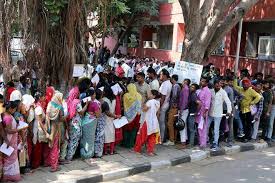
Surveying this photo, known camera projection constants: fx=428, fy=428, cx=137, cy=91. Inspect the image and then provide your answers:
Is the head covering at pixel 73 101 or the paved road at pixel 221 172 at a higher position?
the head covering at pixel 73 101

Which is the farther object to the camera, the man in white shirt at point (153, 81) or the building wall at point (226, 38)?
the building wall at point (226, 38)

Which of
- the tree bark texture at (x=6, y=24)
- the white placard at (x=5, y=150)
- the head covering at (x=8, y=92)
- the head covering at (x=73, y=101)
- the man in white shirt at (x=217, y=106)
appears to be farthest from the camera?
the man in white shirt at (x=217, y=106)

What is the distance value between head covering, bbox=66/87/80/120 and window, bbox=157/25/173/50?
18424mm

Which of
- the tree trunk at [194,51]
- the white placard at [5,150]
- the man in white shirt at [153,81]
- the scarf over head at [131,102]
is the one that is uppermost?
the tree trunk at [194,51]

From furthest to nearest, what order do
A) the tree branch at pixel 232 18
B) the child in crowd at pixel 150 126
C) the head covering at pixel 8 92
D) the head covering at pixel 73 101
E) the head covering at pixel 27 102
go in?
the tree branch at pixel 232 18 → the child in crowd at pixel 150 126 → the head covering at pixel 8 92 → the head covering at pixel 73 101 → the head covering at pixel 27 102

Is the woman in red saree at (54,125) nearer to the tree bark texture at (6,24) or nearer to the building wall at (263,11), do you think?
the tree bark texture at (6,24)

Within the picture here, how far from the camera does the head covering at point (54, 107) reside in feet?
24.5

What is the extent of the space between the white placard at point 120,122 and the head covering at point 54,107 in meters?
1.57

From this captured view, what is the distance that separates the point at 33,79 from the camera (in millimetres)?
9305

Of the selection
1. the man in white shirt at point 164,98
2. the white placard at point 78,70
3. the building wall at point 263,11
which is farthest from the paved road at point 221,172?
the building wall at point 263,11

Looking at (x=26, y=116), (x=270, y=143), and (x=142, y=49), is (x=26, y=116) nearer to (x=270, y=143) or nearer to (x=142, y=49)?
(x=270, y=143)

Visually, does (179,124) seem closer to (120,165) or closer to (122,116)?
(122,116)

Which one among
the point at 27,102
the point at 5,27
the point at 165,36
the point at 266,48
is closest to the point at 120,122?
the point at 27,102

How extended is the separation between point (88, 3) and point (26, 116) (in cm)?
256
